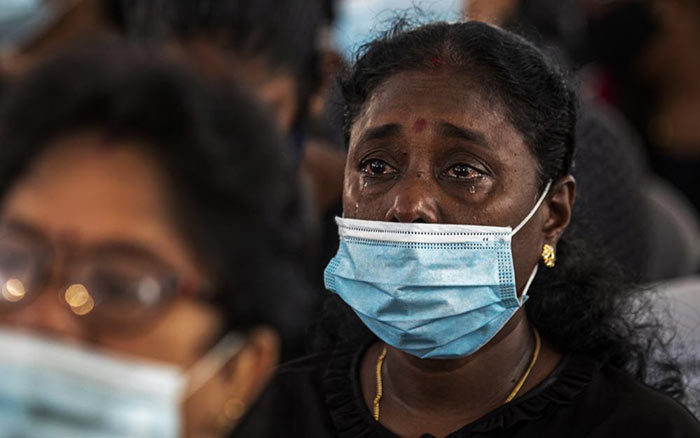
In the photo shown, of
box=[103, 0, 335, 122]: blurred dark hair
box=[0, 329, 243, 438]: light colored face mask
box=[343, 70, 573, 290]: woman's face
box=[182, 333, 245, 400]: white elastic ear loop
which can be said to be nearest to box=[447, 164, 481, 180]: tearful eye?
box=[343, 70, 573, 290]: woman's face

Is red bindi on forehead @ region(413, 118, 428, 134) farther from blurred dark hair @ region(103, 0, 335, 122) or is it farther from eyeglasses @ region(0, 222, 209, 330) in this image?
blurred dark hair @ region(103, 0, 335, 122)

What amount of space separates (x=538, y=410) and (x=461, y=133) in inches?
25.2

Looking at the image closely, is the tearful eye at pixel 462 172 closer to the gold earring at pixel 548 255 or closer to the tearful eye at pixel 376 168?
the tearful eye at pixel 376 168

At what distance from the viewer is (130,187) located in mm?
1787

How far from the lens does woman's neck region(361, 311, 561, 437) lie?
98.4 inches

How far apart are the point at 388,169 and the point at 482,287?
1.15 feet

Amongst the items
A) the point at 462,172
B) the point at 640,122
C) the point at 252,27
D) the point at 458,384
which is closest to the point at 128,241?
the point at 462,172

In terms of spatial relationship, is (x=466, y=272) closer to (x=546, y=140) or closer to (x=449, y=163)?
(x=449, y=163)

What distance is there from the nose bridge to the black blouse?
0.46 meters

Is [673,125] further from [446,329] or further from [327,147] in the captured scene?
[446,329]

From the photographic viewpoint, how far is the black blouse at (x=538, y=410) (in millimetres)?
2383

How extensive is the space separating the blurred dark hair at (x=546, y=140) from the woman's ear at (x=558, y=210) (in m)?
0.03

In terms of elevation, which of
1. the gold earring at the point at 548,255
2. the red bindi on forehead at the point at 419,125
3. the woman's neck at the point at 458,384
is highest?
the red bindi on forehead at the point at 419,125

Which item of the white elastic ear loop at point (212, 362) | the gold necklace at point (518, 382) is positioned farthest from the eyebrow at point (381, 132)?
the white elastic ear loop at point (212, 362)
